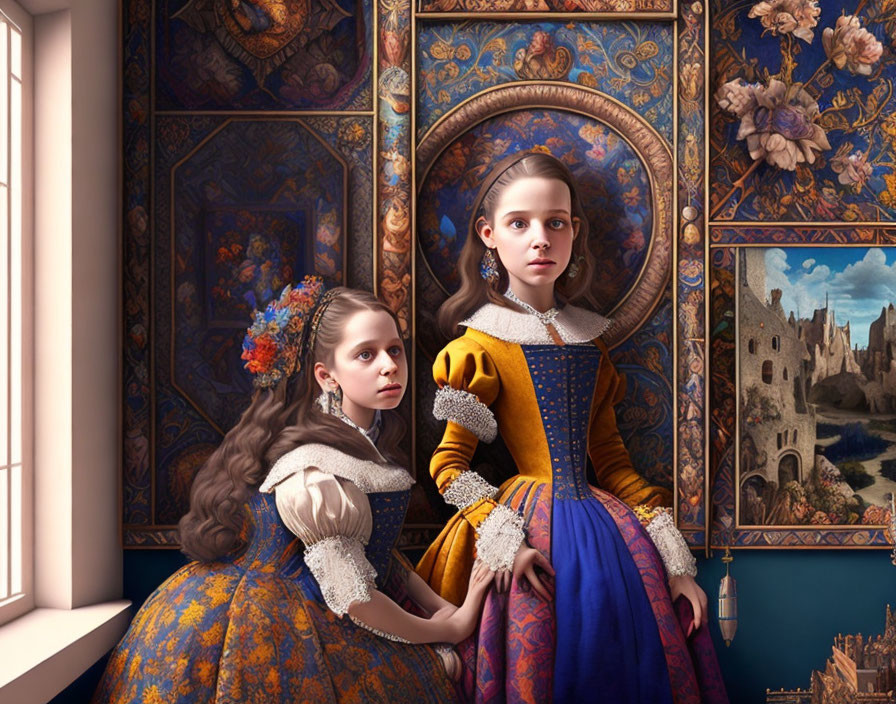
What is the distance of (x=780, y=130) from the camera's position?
121 inches

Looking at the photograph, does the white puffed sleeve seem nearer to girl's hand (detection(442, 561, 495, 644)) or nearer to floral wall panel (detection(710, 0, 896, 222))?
girl's hand (detection(442, 561, 495, 644))

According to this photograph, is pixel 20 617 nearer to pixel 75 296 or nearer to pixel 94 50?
pixel 75 296

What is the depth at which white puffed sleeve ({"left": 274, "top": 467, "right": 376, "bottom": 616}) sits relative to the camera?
7.97 feet

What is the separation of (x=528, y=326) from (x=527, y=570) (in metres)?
0.80

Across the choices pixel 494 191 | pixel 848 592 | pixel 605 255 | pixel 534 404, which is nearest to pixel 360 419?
pixel 534 404

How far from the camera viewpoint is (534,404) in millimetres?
2826

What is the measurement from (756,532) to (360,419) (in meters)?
1.50

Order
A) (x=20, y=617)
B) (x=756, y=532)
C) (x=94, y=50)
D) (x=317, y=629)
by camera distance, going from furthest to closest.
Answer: (x=756, y=532) → (x=94, y=50) → (x=20, y=617) → (x=317, y=629)

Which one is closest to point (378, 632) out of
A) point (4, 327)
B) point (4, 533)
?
point (4, 533)

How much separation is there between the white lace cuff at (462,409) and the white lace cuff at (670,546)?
65cm

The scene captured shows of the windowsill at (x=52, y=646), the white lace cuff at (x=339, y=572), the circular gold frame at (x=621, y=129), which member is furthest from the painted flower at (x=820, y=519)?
the windowsill at (x=52, y=646)

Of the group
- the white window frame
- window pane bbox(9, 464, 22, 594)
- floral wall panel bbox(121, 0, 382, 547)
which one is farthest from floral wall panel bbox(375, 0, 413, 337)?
window pane bbox(9, 464, 22, 594)

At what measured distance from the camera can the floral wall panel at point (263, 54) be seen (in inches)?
121

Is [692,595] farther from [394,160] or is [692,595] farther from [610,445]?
[394,160]
